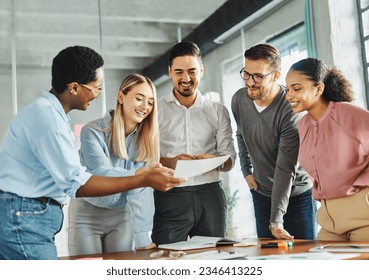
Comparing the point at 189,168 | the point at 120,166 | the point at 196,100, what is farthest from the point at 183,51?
the point at 189,168

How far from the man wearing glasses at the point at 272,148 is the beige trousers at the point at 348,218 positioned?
13.2 inches

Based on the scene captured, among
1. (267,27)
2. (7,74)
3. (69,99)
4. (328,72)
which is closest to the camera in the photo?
(69,99)

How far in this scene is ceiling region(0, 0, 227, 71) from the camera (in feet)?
7.24

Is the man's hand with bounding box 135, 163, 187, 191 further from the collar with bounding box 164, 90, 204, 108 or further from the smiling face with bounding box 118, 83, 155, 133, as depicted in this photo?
the collar with bounding box 164, 90, 204, 108

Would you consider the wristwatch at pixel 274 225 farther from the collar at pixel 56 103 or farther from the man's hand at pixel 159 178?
the collar at pixel 56 103

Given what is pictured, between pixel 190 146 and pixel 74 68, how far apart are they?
25.6 inches

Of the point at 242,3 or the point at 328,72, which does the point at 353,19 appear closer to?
the point at 328,72

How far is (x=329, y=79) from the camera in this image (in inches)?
73.5

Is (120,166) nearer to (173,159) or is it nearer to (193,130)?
(173,159)

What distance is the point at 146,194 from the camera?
6.58 ft

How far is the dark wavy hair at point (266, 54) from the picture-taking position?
2.14 meters
